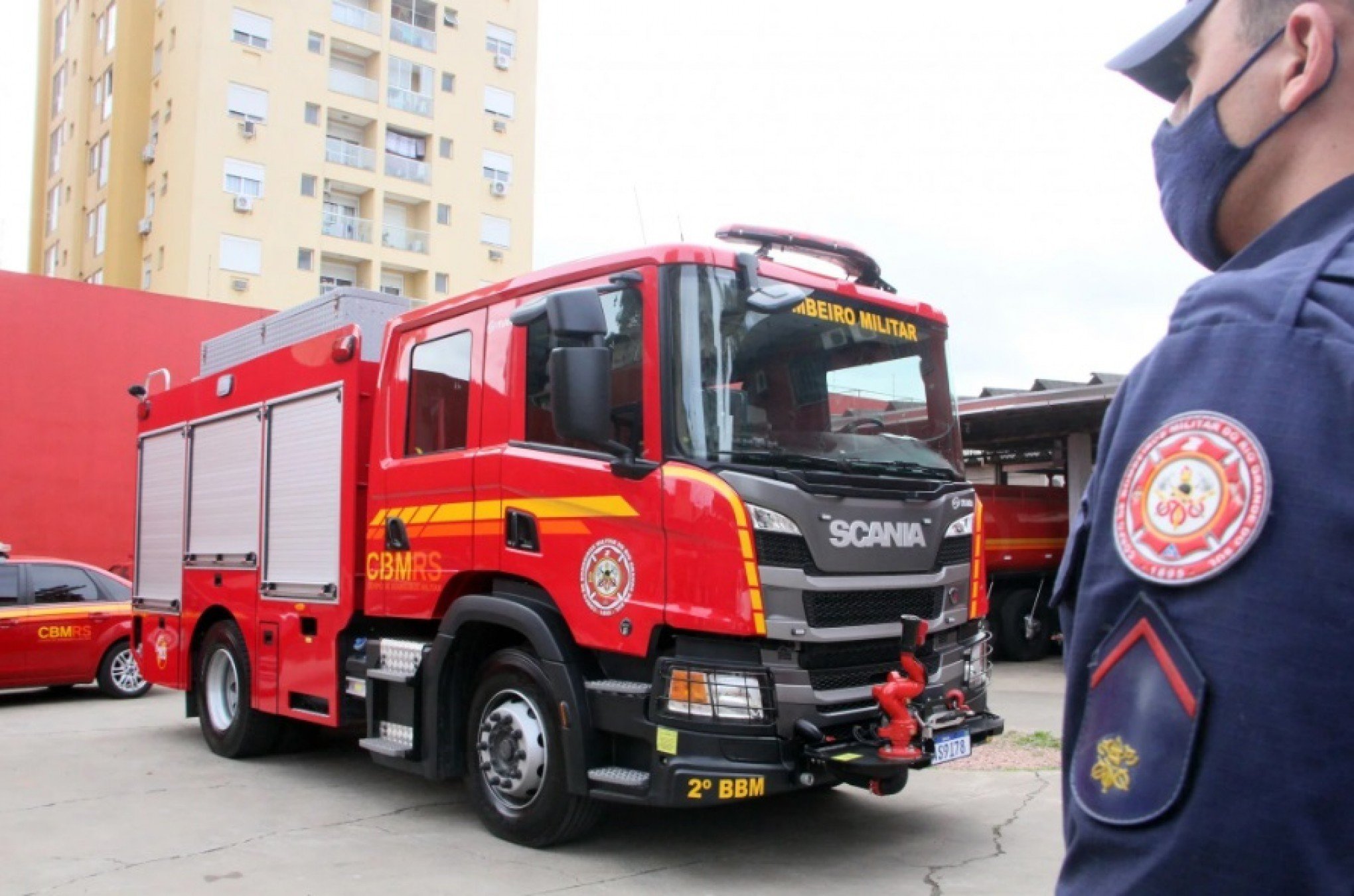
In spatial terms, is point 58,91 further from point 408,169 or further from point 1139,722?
point 1139,722

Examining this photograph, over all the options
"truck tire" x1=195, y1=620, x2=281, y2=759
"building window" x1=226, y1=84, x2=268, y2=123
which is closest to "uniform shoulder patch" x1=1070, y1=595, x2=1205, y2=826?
"truck tire" x1=195, y1=620, x2=281, y2=759

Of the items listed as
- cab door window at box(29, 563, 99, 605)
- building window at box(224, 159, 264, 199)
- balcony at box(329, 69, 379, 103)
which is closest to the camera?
cab door window at box(29, 563, 99, 605)

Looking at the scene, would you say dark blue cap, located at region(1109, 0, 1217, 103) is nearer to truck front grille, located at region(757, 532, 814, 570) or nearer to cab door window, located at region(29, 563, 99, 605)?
truck front grille, located at region(757, 532, 814, 570)

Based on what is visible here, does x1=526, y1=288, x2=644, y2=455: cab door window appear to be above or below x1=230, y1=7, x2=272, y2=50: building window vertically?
below

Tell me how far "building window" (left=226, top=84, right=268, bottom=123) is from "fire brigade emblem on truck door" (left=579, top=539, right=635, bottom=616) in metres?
39.2

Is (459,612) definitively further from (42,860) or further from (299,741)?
(299,741)

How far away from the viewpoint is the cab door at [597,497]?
18.2 ft

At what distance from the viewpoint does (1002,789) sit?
7.79 m

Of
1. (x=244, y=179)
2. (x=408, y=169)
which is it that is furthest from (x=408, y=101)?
(x=244, y=179)

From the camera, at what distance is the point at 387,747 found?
6895 mm

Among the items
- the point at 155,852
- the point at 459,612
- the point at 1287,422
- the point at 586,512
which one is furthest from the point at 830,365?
the point at 1287,422

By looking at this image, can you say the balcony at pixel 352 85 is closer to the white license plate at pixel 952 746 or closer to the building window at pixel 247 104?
the building window at pixel 247 104

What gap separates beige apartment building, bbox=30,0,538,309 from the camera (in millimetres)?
39875

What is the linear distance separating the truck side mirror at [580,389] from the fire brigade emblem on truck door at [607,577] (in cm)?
58
